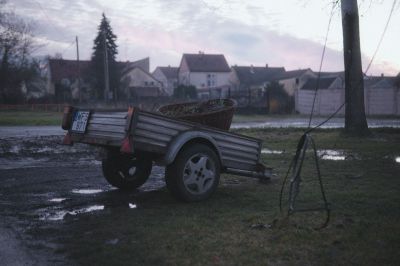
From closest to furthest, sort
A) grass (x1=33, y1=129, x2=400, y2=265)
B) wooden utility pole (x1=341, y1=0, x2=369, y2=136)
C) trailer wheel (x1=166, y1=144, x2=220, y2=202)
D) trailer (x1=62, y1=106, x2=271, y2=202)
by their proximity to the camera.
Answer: grass (x1=33, y1=129, x2=400, y2=265) < trailer (x1=62, y1=106, x2=271, y2=202) < trailer wheel (x1=166, y1=144, x2=220, y2=202) < wooden utility pole (x1=341, y1=0, x2=369, y2=136)

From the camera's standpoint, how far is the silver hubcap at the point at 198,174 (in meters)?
6.23

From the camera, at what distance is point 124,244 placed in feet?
15.1

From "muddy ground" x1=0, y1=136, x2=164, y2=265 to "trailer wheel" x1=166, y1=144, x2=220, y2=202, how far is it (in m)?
0.74

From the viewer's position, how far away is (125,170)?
7.59 metres

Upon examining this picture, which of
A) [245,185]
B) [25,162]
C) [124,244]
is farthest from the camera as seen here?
[25,162]

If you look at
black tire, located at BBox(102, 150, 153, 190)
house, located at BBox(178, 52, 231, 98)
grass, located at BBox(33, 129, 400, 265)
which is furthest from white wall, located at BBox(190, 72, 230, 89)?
grass, located at BBox(33, 129, 400, 265)

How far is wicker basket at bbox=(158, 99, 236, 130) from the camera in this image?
6.99 meters

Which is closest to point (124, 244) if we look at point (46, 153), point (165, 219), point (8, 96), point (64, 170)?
point (165, 219)

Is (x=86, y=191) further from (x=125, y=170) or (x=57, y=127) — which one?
(x=57, y=127)

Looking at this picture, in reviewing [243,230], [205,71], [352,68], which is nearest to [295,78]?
[205,71]

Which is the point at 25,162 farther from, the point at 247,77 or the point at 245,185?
the point at 247,77

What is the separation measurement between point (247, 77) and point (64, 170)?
81.0m

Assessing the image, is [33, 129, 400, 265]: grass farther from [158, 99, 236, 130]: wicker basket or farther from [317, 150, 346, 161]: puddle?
[317, 150, 346, 161]: puddle

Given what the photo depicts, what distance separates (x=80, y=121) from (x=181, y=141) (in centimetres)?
161
